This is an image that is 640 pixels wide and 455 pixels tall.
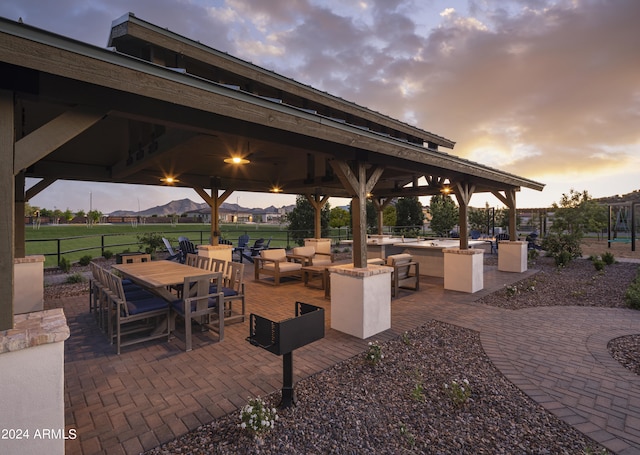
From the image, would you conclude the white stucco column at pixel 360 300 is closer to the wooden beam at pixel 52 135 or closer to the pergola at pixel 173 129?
the pergola at pixel 173 129

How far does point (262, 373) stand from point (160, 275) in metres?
2.47

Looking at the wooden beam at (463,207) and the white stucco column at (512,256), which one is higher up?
the wooden beam at (463,207)

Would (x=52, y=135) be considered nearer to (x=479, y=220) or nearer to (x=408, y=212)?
(x=408, y=212)

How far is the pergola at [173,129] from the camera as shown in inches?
69.2

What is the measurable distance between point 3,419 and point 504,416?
11.0ft

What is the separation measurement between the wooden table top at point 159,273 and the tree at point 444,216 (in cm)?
1599

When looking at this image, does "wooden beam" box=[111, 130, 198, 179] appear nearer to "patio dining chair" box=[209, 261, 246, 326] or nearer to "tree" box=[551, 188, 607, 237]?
"patio dining chair" box=[209, 261, 246, 326]

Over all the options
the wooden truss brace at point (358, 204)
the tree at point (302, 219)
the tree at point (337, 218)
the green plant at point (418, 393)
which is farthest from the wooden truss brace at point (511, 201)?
the tree at point (337, 218)

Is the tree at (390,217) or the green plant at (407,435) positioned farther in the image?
the tree at (390,217)

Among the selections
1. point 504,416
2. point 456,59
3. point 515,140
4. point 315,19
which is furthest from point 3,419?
point 515,140

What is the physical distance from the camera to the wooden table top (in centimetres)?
399

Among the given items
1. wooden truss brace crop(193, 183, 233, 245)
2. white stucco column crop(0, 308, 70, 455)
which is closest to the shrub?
wooden truss brace crop(193, 183, 233, 245)

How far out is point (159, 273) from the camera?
4688 mm

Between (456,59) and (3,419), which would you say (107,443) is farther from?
(456,59)
